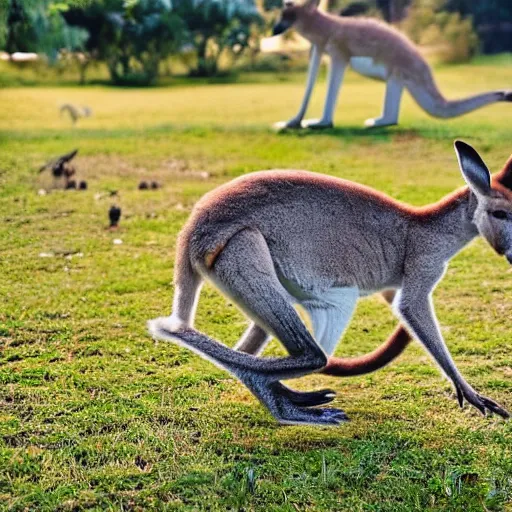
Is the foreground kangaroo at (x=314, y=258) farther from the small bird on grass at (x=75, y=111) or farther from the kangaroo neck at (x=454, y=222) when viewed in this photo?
the small bird on grass at (x=75, y=111)

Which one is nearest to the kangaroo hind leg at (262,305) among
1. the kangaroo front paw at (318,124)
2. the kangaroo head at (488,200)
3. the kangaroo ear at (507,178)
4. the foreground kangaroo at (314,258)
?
the foreground kangaroo at (314,258)

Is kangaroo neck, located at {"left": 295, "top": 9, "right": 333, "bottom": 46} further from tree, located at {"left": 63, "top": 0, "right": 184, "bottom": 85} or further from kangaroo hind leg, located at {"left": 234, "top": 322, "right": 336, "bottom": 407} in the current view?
kangaroo hind leg, located at {"left": 234, "top": 322, "right": 336, "bottom": 407}

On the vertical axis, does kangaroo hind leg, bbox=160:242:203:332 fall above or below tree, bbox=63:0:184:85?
above

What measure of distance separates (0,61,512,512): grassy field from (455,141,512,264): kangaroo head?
80 cm

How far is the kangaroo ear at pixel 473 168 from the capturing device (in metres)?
3.27

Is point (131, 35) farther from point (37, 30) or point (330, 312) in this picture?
point (330, 312)

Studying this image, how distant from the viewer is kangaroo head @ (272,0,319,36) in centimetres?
873

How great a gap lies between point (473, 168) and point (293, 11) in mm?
5872

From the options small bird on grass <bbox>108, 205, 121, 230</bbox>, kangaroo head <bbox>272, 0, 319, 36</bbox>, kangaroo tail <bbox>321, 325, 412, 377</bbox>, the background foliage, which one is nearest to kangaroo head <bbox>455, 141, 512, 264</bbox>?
kangaroo tail <bbox>321, 325, 412, 377</bbox>

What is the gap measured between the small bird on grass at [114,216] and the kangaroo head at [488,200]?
10.7 feet

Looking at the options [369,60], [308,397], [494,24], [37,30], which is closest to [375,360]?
[308,397]

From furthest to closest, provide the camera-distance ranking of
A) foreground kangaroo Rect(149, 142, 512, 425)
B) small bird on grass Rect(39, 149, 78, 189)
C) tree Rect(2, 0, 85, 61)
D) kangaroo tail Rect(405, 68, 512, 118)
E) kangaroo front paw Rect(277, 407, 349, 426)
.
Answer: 1. kangaroo tail Rect(405, 68, 512, 118)
2. tree Rect(2, 0, 85, 61)
3. small bird on grass Rect(39, 149, 78, 189)
4. kangaroo front paw Rect(277, 407, 349, 426)
5. foreground kangaroo Rect(149, 142, 512, 425)

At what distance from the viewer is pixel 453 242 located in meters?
3.47

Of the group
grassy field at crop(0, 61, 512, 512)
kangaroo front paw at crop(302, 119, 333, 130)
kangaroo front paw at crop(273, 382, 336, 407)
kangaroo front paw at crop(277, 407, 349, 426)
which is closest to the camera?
grassy field at crop(0, 61, 512, 512)
